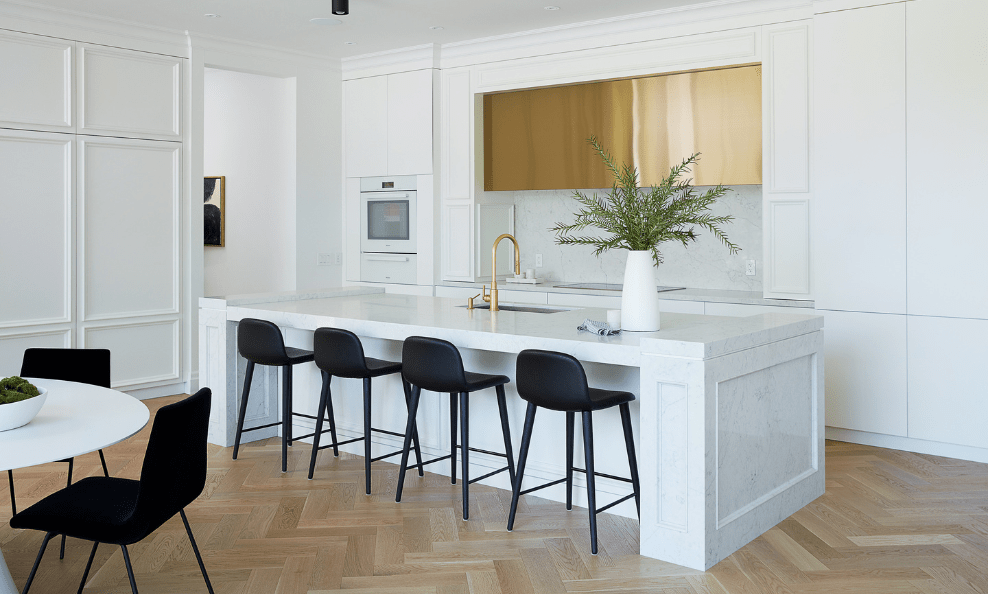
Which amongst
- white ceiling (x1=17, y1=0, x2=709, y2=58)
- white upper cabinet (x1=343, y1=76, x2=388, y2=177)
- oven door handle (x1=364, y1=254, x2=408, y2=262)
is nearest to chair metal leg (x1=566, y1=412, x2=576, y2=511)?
white ceiling (x1=17, y1=0, x2=709, y2=58)

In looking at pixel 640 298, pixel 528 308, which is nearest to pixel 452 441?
pixel 528 308

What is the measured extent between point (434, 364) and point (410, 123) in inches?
141

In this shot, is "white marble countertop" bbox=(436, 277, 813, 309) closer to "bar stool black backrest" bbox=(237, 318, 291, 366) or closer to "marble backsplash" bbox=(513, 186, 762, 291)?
"marble backsplash" bbox=(513, 186, 762, 291)

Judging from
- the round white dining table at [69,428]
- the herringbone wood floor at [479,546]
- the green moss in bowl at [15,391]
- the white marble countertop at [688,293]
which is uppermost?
the white marble countertop at [688,293]

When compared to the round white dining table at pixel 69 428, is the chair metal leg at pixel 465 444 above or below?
below

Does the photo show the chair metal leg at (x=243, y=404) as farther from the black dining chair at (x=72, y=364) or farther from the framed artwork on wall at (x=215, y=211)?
the framed artwork on wall at (x=215, y=211)

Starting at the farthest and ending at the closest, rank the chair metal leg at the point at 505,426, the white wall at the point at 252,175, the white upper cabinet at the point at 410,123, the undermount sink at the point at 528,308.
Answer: the white wall at the point at 252,175
the white upper cabinet at the point at 410,123
the undermount sink at the point at 528,308
the chair metal leg at the point at 505,426

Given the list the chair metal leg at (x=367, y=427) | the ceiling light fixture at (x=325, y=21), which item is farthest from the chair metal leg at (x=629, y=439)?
the ceiling light fixture at (x=325, y=21)

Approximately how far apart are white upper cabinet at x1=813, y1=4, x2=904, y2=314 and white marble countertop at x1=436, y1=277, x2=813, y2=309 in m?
0.31

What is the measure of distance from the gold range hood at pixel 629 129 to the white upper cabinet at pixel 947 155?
969mm

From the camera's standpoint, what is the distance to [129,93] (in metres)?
5.86

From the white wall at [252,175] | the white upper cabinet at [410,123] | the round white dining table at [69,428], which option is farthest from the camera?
A: the white wall at [252,175]

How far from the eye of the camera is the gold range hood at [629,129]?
5348 mm

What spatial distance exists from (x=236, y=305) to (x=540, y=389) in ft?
7.48
